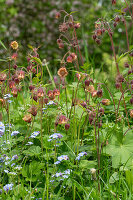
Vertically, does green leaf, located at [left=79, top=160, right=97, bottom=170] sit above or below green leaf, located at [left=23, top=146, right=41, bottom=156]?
below

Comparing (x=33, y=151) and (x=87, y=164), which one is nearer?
(x=87, y=164)

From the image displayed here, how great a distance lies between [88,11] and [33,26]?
1095 millimetres

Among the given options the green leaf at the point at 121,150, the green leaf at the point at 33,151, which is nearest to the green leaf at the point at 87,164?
the green leaf at the point at 121,150

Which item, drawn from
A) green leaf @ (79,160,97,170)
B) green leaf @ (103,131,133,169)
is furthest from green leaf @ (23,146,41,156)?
green leaf @ (103,131,133,169)

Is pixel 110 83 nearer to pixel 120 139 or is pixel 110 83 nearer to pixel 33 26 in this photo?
pixel 120 139

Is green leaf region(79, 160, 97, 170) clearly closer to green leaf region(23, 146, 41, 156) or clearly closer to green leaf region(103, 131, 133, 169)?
green leaf region(103, 131, 133, 169)

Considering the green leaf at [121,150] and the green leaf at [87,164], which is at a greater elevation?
the green leaf at [121,150]

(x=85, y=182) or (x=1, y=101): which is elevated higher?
(x=1, y=101)

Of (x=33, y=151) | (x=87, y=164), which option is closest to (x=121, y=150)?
(x=87, y=164)

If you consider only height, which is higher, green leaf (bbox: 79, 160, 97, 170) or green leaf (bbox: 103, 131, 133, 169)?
green leaf (bbox: 103, 131, 133, 169)

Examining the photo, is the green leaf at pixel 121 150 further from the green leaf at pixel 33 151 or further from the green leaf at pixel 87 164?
the green leaf at pixel 33 151

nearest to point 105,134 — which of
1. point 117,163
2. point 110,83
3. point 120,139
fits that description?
point 120,139

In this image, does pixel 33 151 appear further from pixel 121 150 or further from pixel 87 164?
pixel 121 150

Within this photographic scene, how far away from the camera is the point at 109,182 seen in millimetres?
1841
